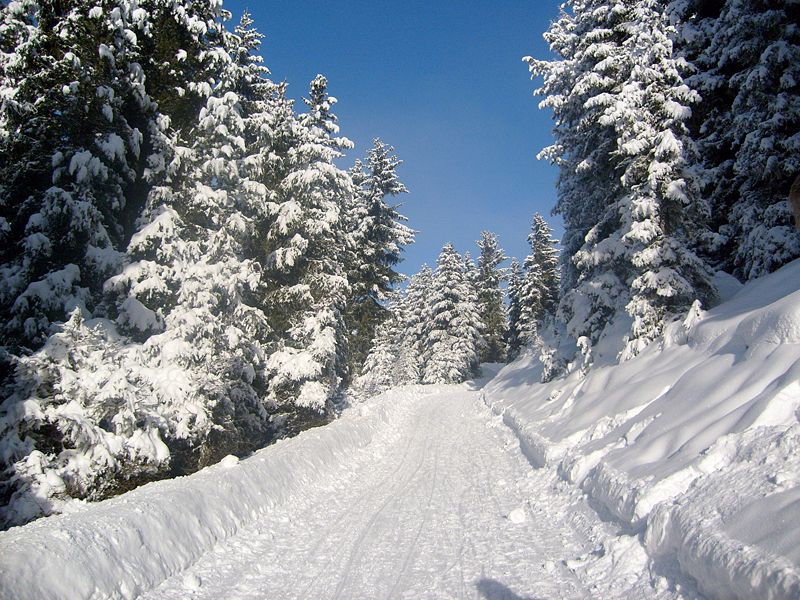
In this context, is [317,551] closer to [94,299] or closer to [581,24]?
[94,299]

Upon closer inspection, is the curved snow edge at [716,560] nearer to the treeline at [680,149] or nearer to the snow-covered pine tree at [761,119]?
the treeline at [680,149]

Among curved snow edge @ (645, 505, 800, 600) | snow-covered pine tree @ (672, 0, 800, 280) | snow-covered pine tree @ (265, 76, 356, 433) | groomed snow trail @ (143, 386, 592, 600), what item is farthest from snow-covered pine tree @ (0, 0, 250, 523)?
snow-covered pine tree @ (672, 0, 800, 280)

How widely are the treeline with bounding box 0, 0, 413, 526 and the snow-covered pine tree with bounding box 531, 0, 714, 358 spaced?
364 inches

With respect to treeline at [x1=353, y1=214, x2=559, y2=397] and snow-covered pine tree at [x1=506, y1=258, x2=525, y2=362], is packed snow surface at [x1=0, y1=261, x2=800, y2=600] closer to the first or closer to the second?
treeline at [x1=353, y1=214, x2=559, y2=397]

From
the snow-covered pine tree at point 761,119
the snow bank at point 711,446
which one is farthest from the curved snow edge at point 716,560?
the snow-covered pine tree at point 761,119

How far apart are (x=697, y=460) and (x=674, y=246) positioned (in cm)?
767

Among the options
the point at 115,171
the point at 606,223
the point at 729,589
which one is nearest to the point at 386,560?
the point at 729,589

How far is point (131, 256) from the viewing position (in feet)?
42.4

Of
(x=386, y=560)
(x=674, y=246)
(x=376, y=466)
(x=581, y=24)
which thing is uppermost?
(x=581, y=24)

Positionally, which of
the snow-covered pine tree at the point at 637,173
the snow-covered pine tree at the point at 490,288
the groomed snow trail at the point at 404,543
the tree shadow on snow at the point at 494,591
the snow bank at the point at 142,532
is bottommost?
the tree shadow on snow at the point at 494,591

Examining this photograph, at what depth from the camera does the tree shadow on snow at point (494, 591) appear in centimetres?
523

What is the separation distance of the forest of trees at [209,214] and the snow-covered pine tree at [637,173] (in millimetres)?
69

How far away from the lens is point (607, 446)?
902 cm

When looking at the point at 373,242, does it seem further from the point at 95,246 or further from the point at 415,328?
the point at 415,328
